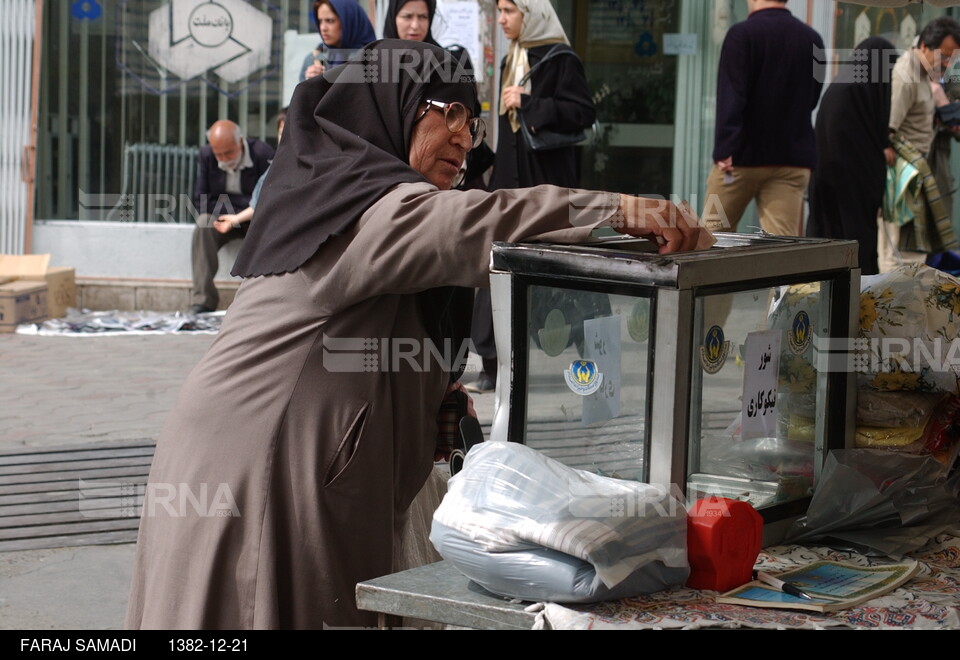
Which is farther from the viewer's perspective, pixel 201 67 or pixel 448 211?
pixel 201 67

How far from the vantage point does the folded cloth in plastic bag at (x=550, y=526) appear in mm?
1724

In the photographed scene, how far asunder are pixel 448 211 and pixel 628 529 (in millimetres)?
642

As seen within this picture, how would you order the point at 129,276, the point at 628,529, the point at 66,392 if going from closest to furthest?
the point at 628,529 → the point at 66,392 → the point at 129,276

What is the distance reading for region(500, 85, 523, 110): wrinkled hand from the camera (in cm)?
622

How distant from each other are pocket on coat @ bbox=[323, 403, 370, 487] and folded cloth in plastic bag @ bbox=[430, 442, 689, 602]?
53cm

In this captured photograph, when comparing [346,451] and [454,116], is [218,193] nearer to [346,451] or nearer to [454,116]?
[454,116]

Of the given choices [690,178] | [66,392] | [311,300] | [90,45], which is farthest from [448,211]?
[90,45]

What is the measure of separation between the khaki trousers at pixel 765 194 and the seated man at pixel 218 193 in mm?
4282

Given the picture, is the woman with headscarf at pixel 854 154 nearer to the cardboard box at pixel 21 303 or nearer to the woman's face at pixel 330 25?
the woman's face at pixel 330 25

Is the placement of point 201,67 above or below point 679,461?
above

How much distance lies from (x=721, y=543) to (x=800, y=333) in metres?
0.59

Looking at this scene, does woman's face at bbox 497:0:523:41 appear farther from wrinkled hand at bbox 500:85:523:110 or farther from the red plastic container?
the red plastic container

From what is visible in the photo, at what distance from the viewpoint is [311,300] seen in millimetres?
2379
